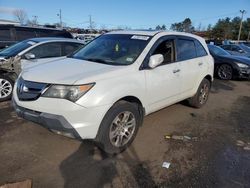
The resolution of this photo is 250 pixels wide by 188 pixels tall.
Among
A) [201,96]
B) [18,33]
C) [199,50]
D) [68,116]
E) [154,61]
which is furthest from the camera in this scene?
[18,33]

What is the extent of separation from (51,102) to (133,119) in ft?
4.27

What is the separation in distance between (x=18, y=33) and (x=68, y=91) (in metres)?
8.60

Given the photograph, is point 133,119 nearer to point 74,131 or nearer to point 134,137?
point 134,137

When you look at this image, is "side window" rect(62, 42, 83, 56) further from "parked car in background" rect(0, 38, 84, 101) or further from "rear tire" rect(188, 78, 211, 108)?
"rear tire" rect(188, 78, 211, 108)

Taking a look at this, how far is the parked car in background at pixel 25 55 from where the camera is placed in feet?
20.8

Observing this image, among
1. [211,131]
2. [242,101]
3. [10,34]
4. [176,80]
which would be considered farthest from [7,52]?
[242,101]

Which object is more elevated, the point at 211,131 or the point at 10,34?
the point at 10,34

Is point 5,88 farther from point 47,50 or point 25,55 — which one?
point 47,50

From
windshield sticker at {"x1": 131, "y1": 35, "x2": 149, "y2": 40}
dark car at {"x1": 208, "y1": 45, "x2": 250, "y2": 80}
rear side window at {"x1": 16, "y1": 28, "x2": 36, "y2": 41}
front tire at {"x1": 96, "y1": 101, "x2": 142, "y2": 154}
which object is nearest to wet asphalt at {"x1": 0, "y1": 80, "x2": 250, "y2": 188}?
front tire at {"x1": 96, "y1": 101, "x2": 142, "y2": 154}

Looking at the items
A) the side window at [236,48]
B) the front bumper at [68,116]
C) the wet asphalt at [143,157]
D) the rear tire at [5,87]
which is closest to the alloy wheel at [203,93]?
the wet asphalt at [143,157]

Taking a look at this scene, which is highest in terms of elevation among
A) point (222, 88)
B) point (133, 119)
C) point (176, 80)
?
point (176, 80)

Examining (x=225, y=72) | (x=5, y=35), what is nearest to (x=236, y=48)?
(x=225, y=72)

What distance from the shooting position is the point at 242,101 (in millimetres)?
7441

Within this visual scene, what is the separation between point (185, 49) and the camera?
5340 mm
